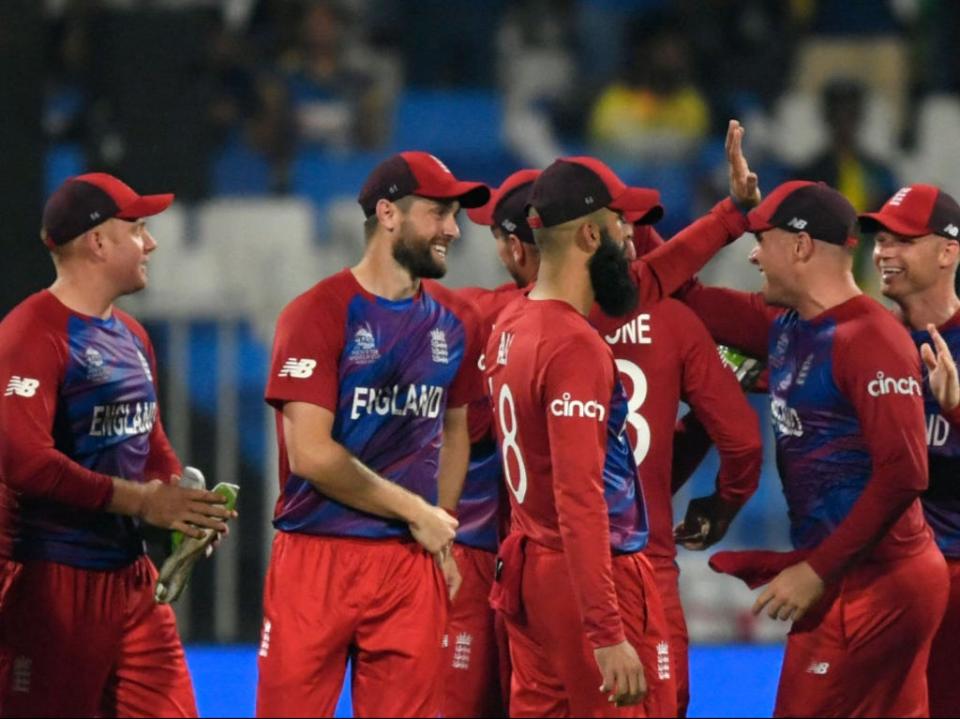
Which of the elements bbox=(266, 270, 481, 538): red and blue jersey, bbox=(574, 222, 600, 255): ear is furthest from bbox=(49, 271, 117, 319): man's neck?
bbox=(574, 222, 600, 255): ear

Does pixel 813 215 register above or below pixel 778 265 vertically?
above

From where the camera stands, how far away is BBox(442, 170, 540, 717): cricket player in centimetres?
627

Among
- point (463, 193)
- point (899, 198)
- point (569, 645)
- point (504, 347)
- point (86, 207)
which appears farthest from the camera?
point (899, 198)

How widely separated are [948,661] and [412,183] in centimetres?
231

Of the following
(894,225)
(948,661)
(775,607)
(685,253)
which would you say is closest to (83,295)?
(685,253)

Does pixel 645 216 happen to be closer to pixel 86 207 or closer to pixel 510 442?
pixel 510 442

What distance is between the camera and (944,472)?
238 inches

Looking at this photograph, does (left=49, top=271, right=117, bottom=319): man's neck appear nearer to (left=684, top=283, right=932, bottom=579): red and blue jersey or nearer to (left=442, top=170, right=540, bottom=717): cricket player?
(left=442, top=170, right=540, bottom=717): cricket player

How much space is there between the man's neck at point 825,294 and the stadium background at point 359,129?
274 cm

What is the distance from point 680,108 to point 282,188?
115 inches

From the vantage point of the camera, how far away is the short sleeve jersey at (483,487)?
6.33m

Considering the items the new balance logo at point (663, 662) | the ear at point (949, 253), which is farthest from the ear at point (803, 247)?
the new balance logo at point (663, 662)

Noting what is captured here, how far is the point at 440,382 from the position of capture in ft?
18.4

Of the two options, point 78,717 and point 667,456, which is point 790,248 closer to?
point 667,456
